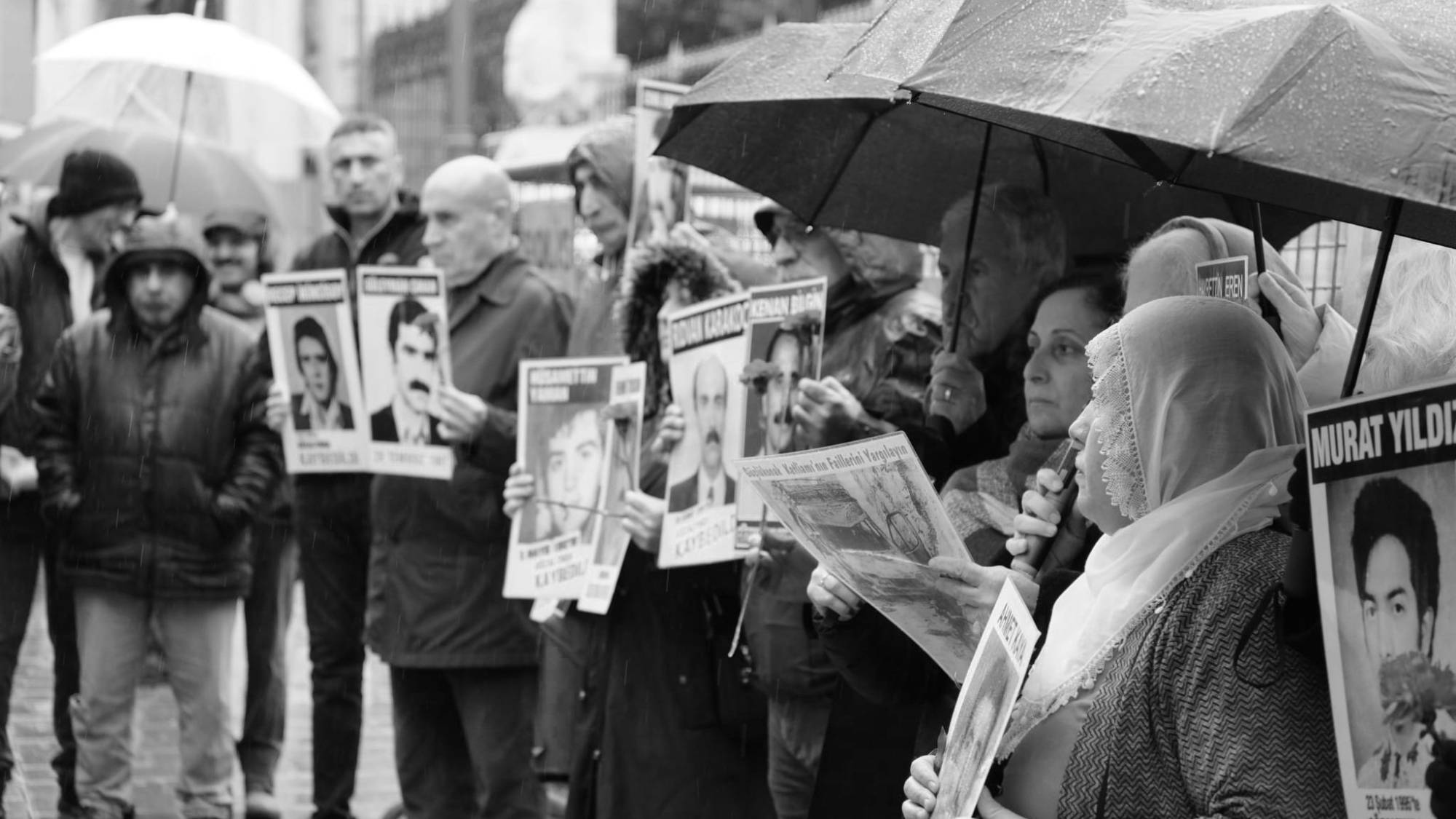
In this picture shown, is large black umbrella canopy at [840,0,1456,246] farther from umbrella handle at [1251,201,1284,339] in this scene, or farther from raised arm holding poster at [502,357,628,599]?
raised arm holding poster at [502,357,628,599]

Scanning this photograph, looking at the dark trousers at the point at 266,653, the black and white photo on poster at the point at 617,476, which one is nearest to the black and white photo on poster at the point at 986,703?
the black and white photo on poster at the point at 617,476

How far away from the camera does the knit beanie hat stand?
7734 mm

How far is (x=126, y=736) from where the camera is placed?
678 cm

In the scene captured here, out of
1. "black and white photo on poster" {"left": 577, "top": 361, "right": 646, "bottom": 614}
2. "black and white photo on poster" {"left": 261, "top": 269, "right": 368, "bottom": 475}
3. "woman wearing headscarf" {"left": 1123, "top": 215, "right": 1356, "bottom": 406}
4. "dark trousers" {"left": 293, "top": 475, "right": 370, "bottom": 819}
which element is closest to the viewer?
"woman wearing headscarf" {"left": 1123, "top": 215, "right": 1356, "bottom": 406}

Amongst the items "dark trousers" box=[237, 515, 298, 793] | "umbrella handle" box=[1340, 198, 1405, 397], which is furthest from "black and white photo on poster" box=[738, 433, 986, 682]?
"dark trousers" box=[237, 515, 298, 793]

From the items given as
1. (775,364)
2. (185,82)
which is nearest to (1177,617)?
(775,364)

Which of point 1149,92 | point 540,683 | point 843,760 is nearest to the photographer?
point 1149,92

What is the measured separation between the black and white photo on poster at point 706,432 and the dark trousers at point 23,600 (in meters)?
3.32

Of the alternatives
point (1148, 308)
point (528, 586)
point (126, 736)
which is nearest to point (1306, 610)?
point (1148, 308)

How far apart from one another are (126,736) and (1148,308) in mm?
5010

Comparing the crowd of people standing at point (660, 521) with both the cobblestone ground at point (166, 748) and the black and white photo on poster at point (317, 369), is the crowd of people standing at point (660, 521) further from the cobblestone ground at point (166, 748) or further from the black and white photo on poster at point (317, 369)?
the cobblestone ground at point (166, 748)

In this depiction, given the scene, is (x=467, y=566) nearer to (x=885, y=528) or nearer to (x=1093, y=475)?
(x=885, y=528)

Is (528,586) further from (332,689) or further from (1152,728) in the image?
(1152,728)

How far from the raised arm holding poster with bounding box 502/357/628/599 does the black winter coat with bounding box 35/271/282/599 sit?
1701 mm
